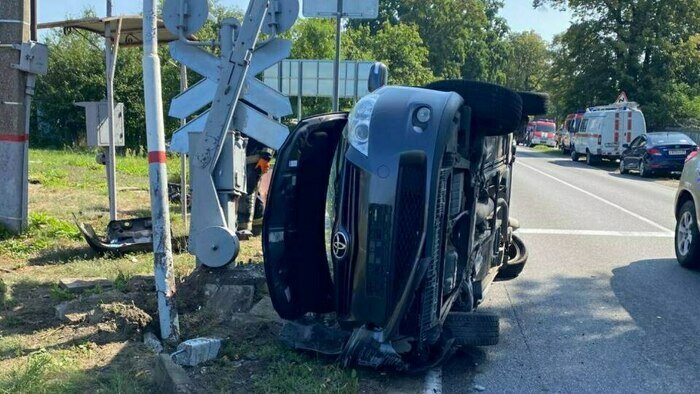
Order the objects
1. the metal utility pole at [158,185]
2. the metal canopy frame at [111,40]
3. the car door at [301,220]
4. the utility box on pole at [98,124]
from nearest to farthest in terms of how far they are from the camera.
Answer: the car door at [301,220] < the metal utility pole at [158,185] < the metal canopy frame at [111,40] < the utility box on pole at [98,124]

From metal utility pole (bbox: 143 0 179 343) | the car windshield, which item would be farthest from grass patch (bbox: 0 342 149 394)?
the car windshield

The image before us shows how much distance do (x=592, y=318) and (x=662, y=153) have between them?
1931 centimetres

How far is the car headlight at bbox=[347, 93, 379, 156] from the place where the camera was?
13.0 feet

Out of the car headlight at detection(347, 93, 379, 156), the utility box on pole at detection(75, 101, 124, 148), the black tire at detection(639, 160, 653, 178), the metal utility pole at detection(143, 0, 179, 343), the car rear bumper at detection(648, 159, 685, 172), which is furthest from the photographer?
the black tire at detection(639, 160, 653, 178)

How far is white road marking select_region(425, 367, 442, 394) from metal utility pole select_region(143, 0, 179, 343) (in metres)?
1.80

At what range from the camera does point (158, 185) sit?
4.73 m

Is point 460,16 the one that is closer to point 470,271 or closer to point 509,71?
point 509,71

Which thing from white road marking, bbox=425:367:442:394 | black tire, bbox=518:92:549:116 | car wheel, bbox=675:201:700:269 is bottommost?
white road marking, bbox=425:367:442:394

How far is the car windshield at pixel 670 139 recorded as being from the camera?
23.1 metres

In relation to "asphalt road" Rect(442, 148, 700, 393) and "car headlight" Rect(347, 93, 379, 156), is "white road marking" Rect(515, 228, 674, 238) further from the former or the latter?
"car headlight" Rect(347, 93, 379, 156)

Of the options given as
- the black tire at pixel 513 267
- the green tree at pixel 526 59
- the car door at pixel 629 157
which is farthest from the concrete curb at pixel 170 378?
the green tree at pixel 526 59

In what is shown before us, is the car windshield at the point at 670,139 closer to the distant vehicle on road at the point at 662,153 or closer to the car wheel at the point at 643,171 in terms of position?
the distant vehicle on road at the point at 662,153

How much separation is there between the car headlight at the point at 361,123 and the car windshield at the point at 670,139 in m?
22.0

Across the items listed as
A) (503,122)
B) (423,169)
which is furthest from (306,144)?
(503,122)
